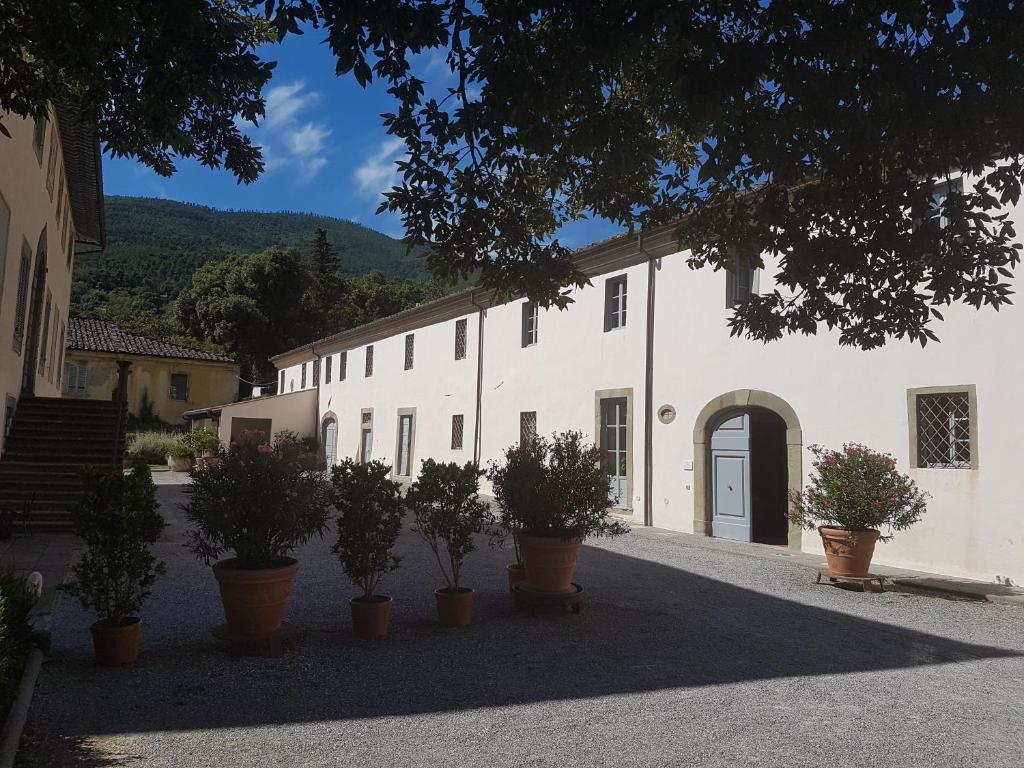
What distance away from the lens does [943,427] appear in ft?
30.3

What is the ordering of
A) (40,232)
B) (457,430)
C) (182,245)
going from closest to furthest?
(40,232)
(457,430)
(182,245)

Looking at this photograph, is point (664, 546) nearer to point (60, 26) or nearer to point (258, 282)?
point (60, 26)

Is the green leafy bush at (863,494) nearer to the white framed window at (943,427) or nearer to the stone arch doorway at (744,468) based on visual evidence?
the white framed window at (943,427)

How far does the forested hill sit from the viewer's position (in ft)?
218

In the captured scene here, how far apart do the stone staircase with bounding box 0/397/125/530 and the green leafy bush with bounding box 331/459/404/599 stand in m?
6.84

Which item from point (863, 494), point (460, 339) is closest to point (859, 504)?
point (863, 494)

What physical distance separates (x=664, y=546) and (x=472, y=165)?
8.26 m

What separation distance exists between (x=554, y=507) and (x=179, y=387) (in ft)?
109

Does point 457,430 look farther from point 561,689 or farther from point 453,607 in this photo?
point 561,689

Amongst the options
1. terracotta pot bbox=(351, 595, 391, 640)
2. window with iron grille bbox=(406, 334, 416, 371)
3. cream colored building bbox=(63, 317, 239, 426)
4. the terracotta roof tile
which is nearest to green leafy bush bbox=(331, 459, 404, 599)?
terracotta pot bbox=(351, 595, 391, 640)

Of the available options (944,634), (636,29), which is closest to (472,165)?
(636,29)

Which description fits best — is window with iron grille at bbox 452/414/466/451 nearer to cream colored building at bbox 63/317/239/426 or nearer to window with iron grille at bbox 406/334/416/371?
window with iron grille at bbox 406/334/416/371

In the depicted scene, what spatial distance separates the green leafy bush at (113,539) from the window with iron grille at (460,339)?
1495 centimetres

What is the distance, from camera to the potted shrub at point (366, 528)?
556cm
